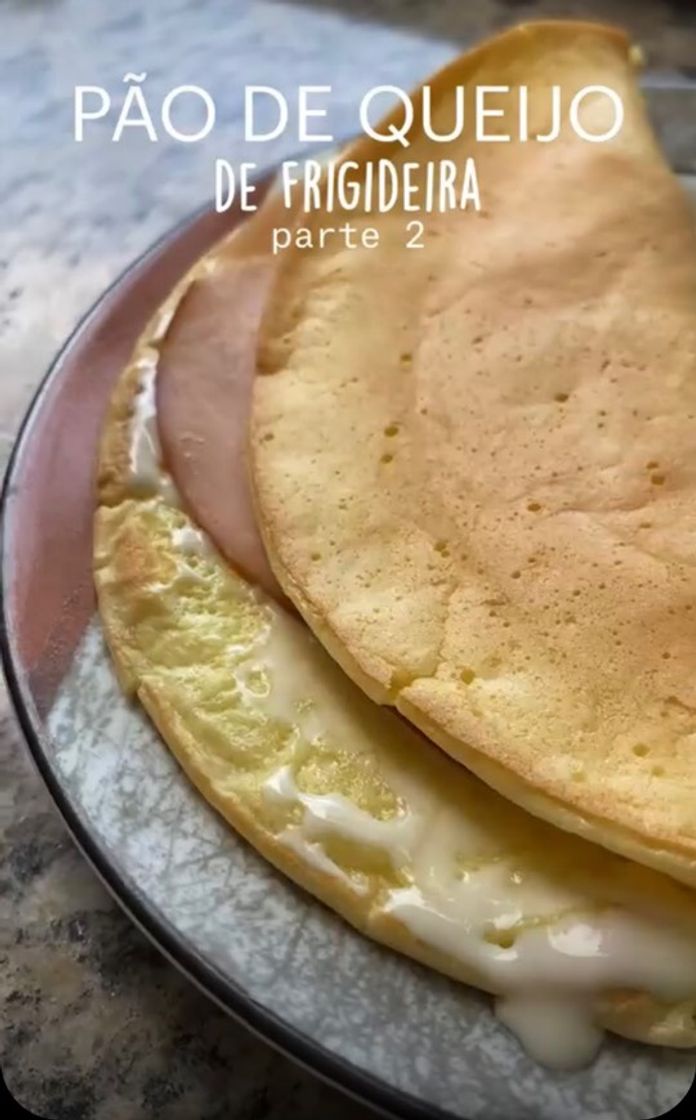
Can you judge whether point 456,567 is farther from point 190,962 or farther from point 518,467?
point 190,962

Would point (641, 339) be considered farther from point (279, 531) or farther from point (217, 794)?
point (217, 794)

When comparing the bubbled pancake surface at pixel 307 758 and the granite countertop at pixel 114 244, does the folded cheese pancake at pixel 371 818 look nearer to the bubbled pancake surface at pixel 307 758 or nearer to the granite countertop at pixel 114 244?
the bubbled pancake surface at pixel 307 758

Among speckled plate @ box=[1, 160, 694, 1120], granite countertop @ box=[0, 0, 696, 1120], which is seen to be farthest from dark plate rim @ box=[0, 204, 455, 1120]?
granite countertop @ box=[0, 0, 696, 1120]

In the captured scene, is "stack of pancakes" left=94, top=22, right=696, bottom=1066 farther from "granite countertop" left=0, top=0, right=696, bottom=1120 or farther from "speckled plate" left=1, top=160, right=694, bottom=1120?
"granite countertop" left=0, top=0, right=696, bottom=1120

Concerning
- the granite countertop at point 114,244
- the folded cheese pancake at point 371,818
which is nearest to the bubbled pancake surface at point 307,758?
the folded cheese pancake at point 371,818

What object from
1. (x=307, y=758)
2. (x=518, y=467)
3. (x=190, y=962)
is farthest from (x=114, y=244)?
(x=190, y=962)

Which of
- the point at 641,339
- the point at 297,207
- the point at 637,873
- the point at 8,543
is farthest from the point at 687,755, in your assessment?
the point at 297,207
